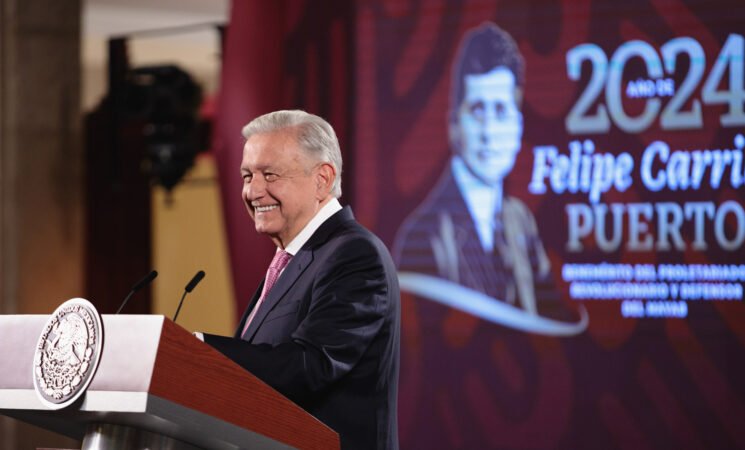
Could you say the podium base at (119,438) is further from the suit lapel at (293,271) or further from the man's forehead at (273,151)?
the man's forehead at (273,151)

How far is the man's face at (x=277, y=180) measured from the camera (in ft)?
5.83

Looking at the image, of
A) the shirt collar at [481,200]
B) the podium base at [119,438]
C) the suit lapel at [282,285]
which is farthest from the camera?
the shirt collar at [481,200]

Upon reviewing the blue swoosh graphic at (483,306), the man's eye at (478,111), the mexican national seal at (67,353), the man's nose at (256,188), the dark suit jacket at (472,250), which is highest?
the man's eye at (478,111)

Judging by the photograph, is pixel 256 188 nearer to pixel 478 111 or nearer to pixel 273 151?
pixel 273 151

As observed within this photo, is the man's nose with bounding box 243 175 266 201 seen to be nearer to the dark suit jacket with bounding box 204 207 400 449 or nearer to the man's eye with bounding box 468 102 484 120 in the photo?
the dark suit jacket with bounding box 204 207 400 449

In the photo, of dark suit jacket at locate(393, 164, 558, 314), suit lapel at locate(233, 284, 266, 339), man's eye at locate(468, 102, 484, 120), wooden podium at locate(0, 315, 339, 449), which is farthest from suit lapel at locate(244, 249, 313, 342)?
man's eye at locate(468, 102, 484, 120)

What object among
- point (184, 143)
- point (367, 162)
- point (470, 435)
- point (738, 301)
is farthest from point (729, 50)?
point (184, 143)

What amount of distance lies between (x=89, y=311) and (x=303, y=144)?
58 centimetres

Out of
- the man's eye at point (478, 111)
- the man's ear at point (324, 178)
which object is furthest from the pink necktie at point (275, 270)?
the man's eye at point (478, 111)

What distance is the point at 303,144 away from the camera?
1.80m

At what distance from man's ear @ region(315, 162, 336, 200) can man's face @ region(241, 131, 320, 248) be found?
1cm

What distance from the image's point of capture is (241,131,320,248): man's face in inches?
69.9

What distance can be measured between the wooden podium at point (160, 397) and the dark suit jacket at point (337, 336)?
0.11 metres

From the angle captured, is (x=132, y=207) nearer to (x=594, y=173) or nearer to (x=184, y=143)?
(x=184, y=143)
